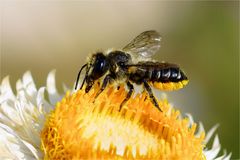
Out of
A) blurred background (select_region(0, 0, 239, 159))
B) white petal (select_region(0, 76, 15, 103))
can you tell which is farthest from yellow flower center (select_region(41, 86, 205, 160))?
blurred background (select_region(0, 0, 239, 159))

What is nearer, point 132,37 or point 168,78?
point 168,78

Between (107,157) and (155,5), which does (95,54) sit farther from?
(155,5)

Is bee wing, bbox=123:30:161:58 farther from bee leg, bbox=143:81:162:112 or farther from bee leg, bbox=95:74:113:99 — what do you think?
bee leg, bbox=95:74:113:99

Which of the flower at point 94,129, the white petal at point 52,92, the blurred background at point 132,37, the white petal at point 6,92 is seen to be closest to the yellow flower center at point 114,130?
the flower at point 94,129

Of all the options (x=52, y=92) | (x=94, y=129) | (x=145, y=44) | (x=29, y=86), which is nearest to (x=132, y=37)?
(x=145, y=44)

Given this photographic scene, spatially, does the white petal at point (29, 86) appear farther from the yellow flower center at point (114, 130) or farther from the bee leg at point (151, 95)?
the bee leg at point (151, 95)

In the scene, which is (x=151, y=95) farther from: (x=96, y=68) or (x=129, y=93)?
(x=96, y=68)

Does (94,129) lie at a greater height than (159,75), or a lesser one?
lesser

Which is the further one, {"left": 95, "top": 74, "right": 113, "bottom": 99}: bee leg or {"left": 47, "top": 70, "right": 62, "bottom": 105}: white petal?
{"left": 47, "top": 70, "right": 62, "bottom": 105}: white petal
